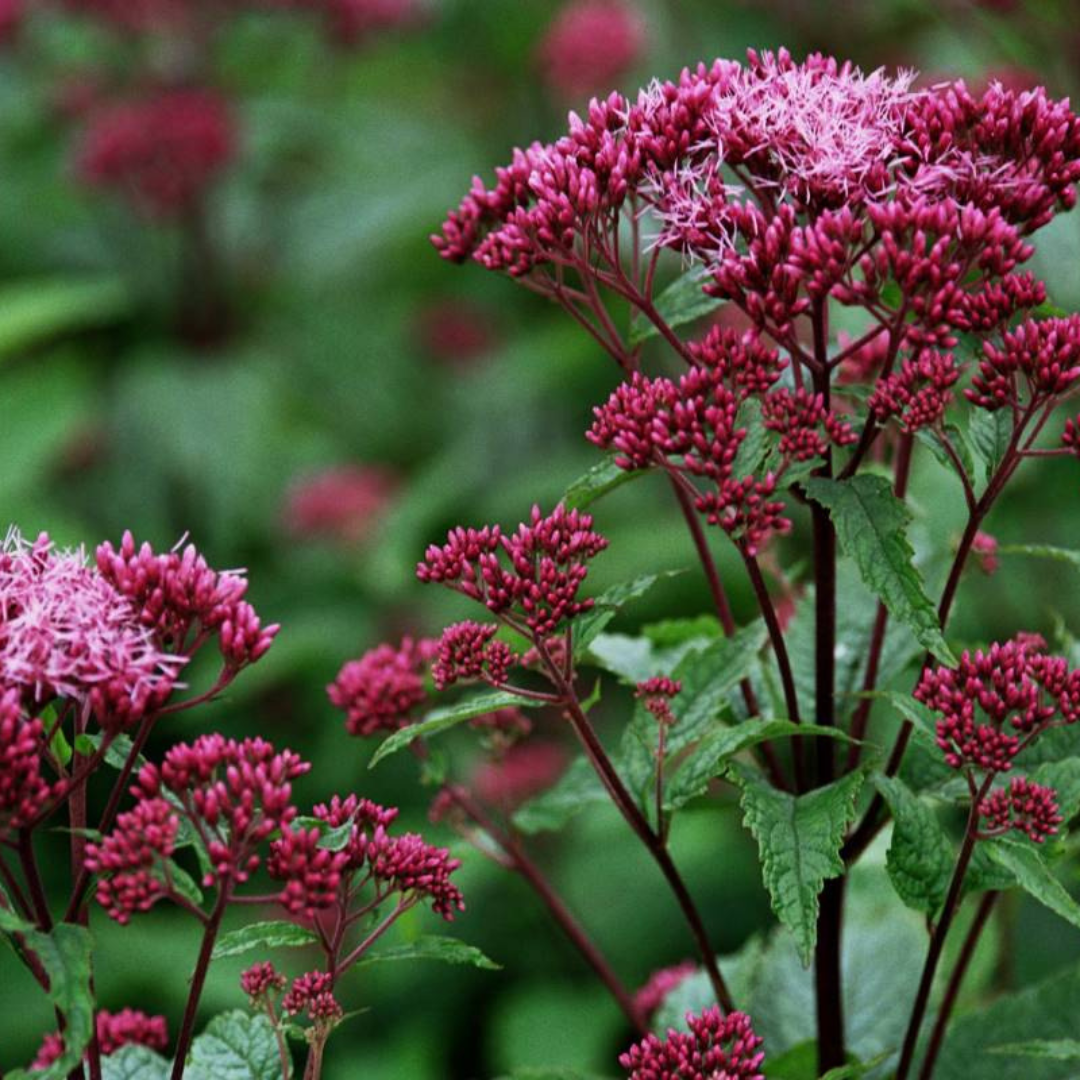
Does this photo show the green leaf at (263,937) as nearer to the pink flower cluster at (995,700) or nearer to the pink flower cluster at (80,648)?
the pink flower cluster at (80,648)

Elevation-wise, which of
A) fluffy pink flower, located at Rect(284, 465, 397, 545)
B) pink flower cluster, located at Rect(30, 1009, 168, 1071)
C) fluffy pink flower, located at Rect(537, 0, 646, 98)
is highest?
fluffy pink flower, located at Rect(537, 0, 646, 98)

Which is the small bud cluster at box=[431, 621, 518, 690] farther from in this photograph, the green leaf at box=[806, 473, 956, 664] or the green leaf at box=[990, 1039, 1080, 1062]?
the green leaf at box=[990, 1039, 1080, 1062]

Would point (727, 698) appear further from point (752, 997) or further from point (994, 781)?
point (752, 997)

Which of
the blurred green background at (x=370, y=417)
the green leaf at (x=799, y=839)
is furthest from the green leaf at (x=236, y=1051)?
the blurred green background at (x=370, y=417)

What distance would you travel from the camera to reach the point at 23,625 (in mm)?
1283

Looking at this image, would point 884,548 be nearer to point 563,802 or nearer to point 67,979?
point 563,802

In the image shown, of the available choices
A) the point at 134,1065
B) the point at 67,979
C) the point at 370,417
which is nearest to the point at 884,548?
the point at 67,979

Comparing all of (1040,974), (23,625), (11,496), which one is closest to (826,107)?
(23,625)

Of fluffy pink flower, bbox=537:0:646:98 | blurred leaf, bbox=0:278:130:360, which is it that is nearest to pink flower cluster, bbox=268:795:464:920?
blurred leaf, bbox=0:278:130:360

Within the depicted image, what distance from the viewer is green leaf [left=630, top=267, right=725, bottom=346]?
5.18 ft

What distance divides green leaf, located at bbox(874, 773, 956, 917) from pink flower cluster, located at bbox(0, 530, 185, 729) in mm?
642

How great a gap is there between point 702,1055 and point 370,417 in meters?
3.55

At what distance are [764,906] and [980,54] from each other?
2.60 metres

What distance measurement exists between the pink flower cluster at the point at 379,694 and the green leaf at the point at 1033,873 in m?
0.63
